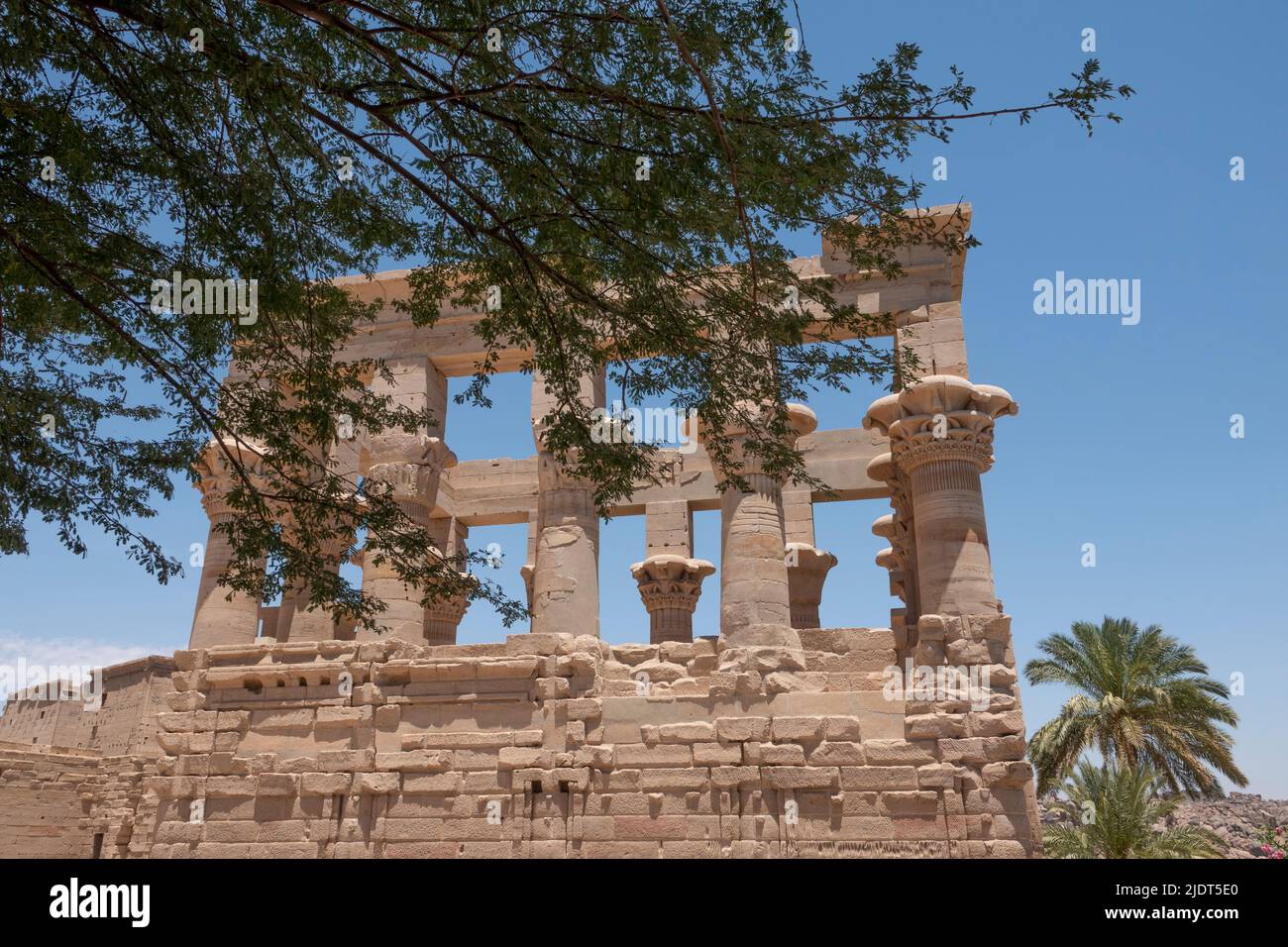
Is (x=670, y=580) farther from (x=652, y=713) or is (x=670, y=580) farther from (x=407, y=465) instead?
(x=652, y=713)

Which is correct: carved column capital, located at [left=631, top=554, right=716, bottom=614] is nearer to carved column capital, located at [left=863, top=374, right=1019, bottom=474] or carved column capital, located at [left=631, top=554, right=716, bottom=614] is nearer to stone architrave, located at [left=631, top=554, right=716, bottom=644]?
stone architrave, located at [left=631, top=554, right=716, bottom=644]

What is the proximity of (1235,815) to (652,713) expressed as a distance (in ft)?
105

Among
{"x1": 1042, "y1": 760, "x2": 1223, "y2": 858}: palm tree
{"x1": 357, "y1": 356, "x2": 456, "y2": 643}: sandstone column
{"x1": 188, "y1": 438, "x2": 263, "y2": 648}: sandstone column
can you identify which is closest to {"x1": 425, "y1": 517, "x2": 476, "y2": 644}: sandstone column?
{"x1": 357, "y1": 356, "x2": 456, "y2": 643}: sandstone column

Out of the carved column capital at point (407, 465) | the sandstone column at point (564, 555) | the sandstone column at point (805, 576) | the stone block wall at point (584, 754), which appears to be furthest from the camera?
the sandstone column at point (805, 576)

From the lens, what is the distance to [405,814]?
12.7m

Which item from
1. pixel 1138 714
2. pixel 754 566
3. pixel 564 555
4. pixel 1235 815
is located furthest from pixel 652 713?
pixel 1235 815

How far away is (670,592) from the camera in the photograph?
22.7 meters

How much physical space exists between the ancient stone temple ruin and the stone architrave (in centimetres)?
741

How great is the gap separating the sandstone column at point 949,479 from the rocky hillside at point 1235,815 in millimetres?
18482

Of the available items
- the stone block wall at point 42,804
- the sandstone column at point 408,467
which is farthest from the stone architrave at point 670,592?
the stone block wall at point 42,804

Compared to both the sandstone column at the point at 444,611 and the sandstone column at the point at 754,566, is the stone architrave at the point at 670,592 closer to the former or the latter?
the sandstone column at the point at 444,611

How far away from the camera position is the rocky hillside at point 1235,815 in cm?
3017

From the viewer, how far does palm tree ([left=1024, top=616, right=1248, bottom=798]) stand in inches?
853
